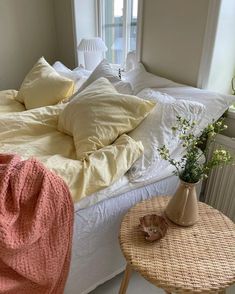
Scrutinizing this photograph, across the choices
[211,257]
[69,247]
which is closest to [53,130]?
[69,247]

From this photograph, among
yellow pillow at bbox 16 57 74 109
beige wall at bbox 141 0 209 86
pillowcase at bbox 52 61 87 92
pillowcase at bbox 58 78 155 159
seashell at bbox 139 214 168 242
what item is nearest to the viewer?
seashell at bbox 139 214 168 242

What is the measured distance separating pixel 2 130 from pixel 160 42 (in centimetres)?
107

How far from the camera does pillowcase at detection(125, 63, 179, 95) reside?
4.98ft

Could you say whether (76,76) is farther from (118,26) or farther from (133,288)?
(133,288)

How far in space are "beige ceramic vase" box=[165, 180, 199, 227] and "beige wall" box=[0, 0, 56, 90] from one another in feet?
8.63

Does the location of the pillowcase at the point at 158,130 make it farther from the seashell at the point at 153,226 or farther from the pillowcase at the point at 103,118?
the seashell at the point at 153,226

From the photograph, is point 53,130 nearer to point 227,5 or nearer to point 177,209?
point 177,209

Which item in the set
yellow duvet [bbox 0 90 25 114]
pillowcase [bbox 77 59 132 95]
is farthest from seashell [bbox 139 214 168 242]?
yellow duvet [bbox 0 90 25 114]

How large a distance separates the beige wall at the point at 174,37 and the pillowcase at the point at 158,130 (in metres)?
0.36

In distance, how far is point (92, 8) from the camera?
259cm

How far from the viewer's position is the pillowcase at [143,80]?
1517 millimetres

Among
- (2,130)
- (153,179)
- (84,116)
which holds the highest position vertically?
(84,116)

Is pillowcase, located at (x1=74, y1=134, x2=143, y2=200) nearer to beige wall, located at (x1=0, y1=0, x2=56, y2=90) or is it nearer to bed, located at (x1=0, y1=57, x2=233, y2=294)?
bed, located at (x1=0, y1=57, x2=233, y2=294)

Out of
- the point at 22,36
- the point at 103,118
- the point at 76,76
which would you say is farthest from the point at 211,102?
the point at 22,36
